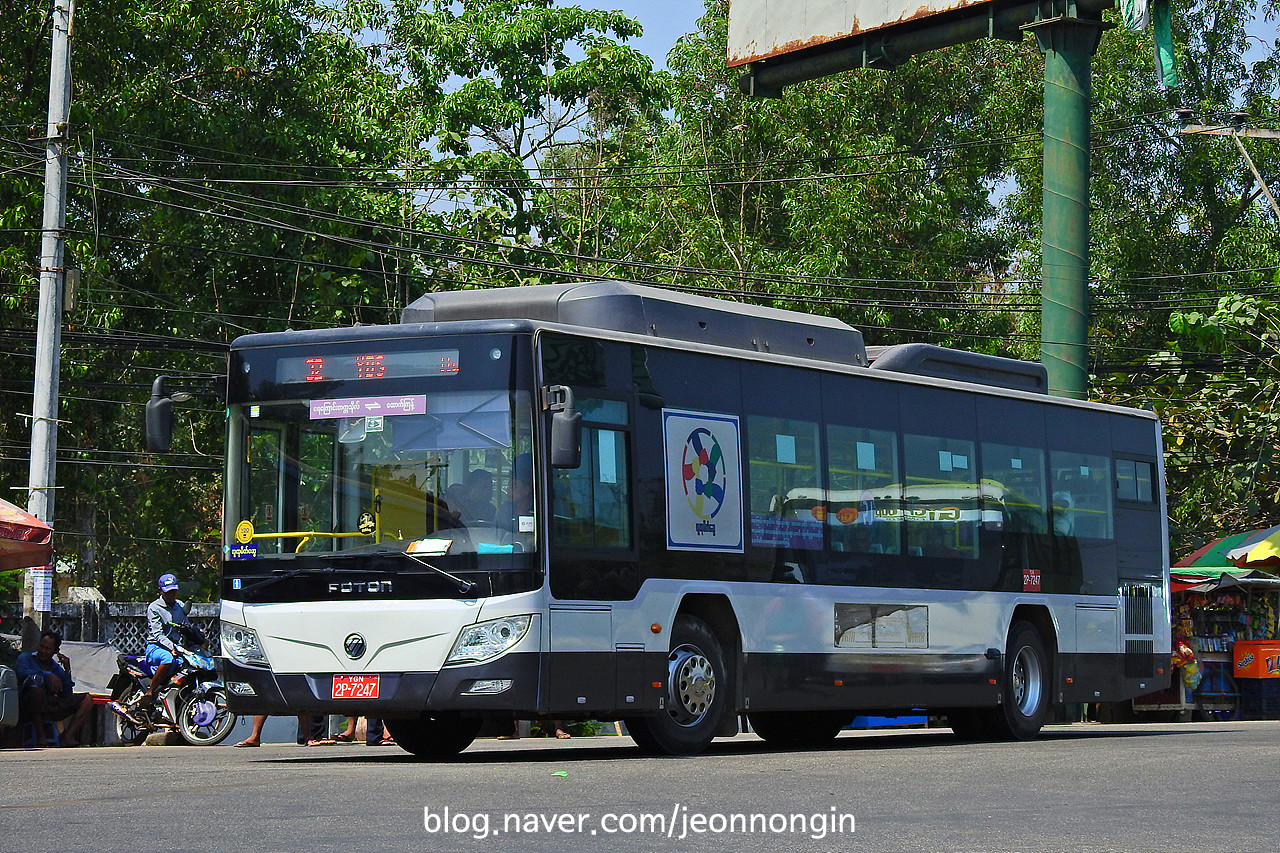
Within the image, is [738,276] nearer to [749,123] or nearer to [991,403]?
[749,123]

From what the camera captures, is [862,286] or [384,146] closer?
[384,146]

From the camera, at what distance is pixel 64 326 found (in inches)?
1247

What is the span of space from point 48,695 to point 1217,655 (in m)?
15.7

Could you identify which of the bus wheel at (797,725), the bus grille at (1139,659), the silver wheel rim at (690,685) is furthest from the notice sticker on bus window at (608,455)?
the bus grille at (1139,659)

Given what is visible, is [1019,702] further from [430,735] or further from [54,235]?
[54,235]

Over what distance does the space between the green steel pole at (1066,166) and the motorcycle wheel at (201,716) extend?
451 inches

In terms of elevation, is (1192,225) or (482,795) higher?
(1192,225)

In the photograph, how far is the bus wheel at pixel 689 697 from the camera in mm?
14266

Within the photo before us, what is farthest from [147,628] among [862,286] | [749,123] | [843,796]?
[749,123]

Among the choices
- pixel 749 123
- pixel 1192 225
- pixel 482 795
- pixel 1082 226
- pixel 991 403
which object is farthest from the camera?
pixel 1192 225

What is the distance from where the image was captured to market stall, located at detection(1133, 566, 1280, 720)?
87.4 feet

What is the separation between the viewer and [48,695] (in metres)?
19.1

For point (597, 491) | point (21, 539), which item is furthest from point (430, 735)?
point (21, 539)

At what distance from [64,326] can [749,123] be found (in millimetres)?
16180
